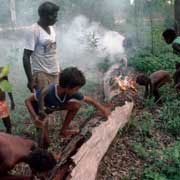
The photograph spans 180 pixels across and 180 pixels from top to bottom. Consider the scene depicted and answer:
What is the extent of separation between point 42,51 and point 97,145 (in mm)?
1407

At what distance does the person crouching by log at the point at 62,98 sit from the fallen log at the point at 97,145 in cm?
22

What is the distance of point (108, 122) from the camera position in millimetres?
4957

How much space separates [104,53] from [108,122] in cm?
534

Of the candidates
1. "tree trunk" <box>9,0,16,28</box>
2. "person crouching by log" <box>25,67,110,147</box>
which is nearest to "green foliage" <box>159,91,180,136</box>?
"person crouching by log" <box>25,67,110,147</box>

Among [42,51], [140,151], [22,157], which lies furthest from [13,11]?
[22,157]

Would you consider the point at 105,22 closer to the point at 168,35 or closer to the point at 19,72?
the point at 19,72

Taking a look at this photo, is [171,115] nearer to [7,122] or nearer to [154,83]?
[154,83]

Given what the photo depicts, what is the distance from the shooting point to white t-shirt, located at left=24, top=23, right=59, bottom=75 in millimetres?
4836

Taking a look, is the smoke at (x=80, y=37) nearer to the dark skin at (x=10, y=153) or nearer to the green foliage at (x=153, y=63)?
the green foliage at (x=153, y=63)

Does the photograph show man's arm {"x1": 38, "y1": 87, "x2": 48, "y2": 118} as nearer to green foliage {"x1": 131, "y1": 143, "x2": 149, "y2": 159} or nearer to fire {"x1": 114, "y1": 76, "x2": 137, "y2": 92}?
green foliage {"x1": 131, "y1": 143, "x2": 149, "y2": 159}

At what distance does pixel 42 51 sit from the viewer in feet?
16.3

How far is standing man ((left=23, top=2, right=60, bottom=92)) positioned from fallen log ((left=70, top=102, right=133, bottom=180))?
3.11 feet

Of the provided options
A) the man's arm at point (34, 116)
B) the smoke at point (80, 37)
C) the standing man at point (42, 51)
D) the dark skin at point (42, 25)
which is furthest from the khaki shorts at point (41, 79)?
the smoke at point (80, 37)

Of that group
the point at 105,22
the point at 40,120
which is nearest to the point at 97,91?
the point at 40,120
